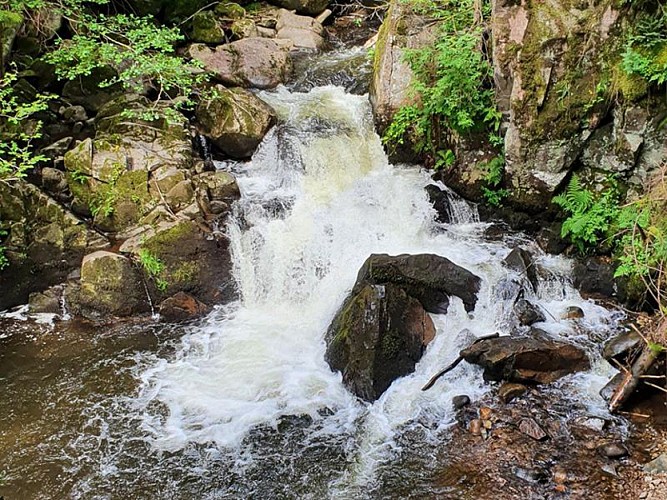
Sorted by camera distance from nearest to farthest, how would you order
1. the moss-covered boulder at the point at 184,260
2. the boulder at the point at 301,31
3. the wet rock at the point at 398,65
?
the moss-covered boulder at the point at 184,260, the wet rock at the point at 398,65, the boulder at the point at 301,31

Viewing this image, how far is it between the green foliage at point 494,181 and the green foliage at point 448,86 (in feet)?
1.83

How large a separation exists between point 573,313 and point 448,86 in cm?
417

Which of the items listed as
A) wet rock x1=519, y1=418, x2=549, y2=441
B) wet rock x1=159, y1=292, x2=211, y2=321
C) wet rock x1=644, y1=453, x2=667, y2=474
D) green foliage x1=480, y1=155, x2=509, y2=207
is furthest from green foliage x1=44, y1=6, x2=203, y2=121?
wet rock x1=644, y1=453, x2=667, y2=474

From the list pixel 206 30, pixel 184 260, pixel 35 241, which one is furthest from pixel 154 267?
pixel 206 30

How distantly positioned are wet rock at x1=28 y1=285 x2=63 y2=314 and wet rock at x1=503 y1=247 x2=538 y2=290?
7119 mm

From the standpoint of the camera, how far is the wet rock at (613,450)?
214 inches

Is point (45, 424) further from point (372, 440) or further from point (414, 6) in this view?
point (414, 6)

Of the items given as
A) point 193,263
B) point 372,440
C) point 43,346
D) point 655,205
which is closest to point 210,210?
point 193,263

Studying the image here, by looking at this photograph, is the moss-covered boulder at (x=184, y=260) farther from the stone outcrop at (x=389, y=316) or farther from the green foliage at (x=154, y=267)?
the stone outcrop at (x=389, y=316)

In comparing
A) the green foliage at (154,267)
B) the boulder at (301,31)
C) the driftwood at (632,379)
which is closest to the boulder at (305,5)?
the boulder at (301,31)

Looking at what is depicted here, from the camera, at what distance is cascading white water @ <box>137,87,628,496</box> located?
21.1ft

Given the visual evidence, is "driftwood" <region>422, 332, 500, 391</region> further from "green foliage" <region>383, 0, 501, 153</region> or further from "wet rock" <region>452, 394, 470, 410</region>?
"green foliage" <region>383, 0, 501, 153</region>

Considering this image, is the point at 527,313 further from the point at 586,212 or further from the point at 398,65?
the point at 398,65

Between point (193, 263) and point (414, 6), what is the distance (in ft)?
21.1
